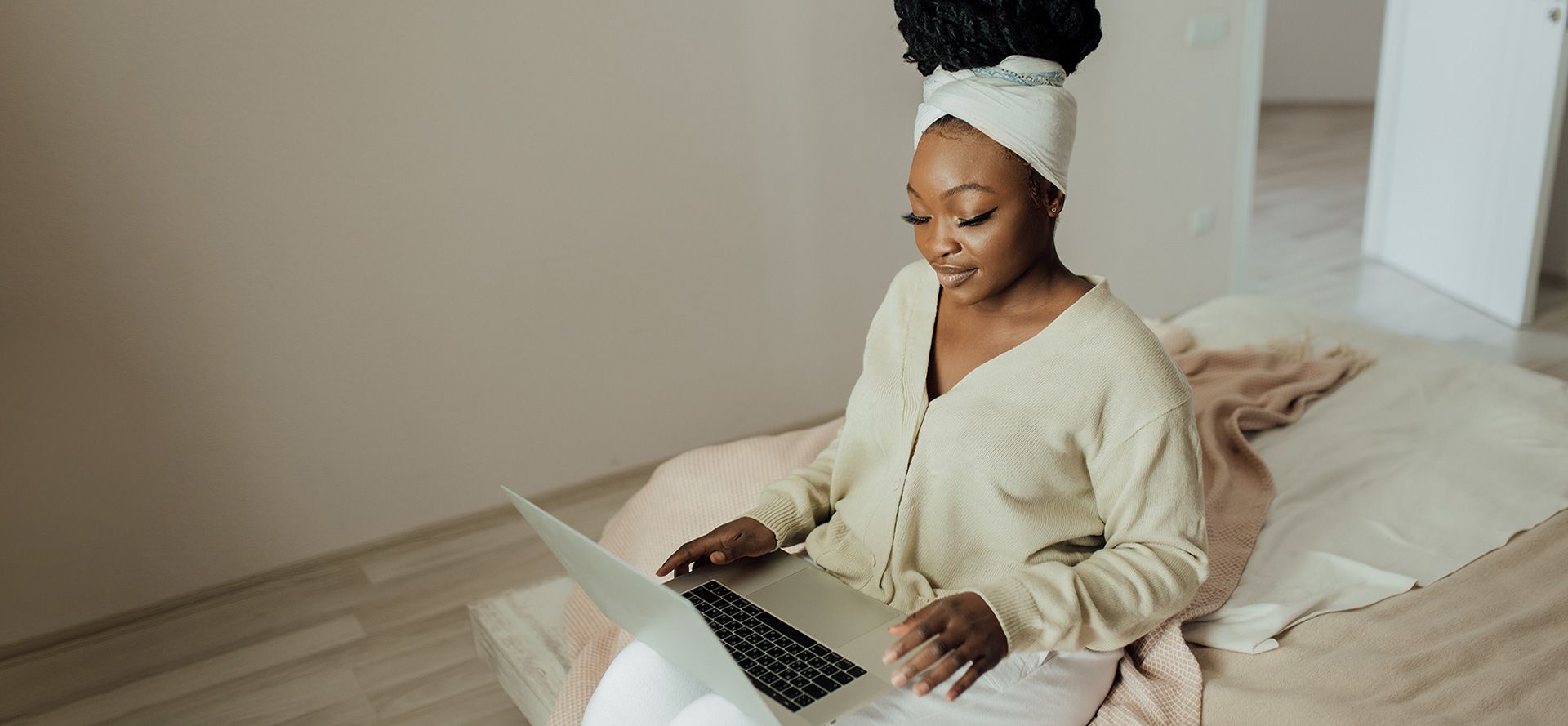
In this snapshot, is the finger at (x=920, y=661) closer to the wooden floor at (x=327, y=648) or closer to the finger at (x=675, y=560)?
the finger at (x=675, y=560)

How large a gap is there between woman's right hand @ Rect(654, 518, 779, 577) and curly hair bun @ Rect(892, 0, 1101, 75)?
0.54 m

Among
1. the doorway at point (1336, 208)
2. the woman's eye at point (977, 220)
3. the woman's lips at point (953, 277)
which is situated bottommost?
the doorway at point (1336, 208)

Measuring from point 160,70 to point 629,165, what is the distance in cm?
90

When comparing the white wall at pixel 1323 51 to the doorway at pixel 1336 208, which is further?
the white wall at pixel 1323 51

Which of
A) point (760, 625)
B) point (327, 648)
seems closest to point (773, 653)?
point (760, 625)

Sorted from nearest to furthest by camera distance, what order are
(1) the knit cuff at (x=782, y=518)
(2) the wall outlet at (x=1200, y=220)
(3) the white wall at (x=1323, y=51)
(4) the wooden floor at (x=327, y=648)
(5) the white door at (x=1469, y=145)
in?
(1) the knit cuff at (x=782, y=518) → (4) the wooden floor at (x=327, y=648) → (5) the white door at (x=1469, y=145) → (2) the wall outlet at (x=1200, y=220) → (3) the white wall at (x=1323, y=51)

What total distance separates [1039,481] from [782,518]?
332 millimetres

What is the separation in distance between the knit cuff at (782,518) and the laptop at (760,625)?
0.03 metres

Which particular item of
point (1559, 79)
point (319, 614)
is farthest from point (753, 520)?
point (1559, 79)

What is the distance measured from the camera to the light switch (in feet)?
10.6

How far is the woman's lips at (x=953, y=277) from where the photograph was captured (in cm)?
119

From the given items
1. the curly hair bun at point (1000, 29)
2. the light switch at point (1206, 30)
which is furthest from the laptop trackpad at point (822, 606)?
the light switch at point (1206, 30)

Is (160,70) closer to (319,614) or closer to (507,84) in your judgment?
(507,84)

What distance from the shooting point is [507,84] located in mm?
2406
